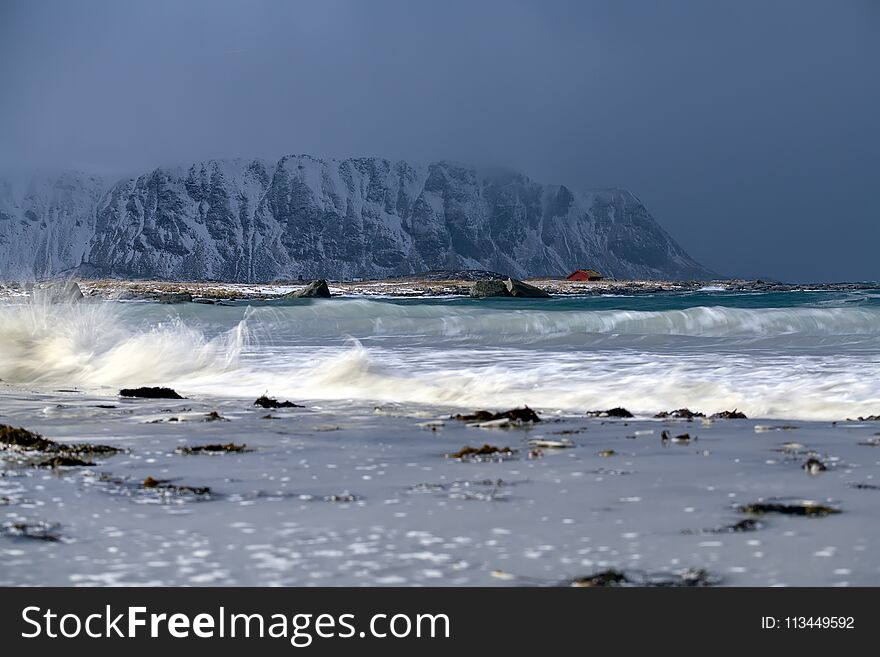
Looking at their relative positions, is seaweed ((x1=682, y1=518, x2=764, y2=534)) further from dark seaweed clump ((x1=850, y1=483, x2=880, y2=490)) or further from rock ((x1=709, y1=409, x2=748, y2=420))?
rock ((x1=709, y1=409, x2=748, y2=420))

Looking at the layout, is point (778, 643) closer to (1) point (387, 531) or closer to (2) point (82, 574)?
(1) point (387, 531)

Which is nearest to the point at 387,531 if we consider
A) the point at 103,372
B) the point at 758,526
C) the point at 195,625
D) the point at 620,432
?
the point at 195,625

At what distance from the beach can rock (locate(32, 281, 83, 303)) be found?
1478 mm

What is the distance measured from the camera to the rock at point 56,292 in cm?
1580

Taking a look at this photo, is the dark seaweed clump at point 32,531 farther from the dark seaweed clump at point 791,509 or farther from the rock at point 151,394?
the rock at point 151,394

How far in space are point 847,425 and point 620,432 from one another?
6.34 ft

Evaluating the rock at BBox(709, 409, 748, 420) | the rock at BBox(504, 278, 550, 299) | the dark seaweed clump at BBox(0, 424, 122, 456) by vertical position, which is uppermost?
the rock at BBox(504, 278, 550, 299)

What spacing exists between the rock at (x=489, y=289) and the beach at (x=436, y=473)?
58586 mm

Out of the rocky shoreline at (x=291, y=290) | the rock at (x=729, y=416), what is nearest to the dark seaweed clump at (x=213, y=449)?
the rock at (x=729, y=416)

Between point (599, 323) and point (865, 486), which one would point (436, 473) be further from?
point (599, 323)

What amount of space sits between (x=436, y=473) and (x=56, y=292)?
459 inches

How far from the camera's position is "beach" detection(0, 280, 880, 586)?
13.1ft

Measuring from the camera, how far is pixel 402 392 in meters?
11.8

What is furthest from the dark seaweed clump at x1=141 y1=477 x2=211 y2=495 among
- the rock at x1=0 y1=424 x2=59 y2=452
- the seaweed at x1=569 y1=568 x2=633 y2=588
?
the seaweed at x1=569 y1=568 x2=633 y2=588
